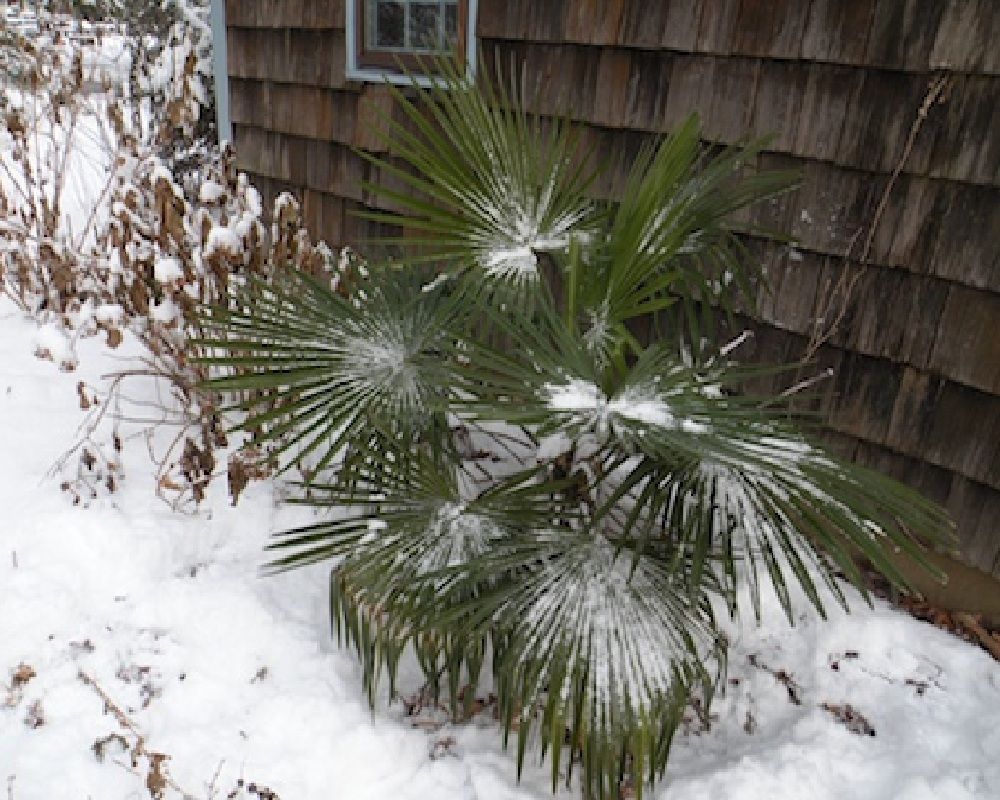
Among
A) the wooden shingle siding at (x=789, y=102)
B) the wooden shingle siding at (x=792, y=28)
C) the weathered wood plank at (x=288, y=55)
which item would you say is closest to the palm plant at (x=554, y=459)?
the wooden shingle siding at (x=789, y=102)

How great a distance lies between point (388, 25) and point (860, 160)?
2.15 meters

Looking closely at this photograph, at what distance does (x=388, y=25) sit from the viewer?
3379 millimetres

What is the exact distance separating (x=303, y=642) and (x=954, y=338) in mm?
1845

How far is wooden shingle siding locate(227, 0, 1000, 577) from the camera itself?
1.92 m

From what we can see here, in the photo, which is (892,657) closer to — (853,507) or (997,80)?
(853,507)

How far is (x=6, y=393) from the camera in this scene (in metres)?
3.01

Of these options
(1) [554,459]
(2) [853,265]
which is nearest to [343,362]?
(1) [554,459]

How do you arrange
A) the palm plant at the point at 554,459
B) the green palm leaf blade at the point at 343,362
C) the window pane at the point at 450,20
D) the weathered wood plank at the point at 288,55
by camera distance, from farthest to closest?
1. the weathered wood plank at the point at 288,55
2. the window pane at the point at 450,20
3. the green palm leaf blade at the point at 343,362
4. the palm plant at the point at 554,459

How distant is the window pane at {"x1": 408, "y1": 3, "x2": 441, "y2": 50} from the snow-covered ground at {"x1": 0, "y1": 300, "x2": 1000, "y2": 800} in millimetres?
2087

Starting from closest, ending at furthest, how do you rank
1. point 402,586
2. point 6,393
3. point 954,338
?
1. point 402,586
2. point 954,338
3. point 6,393

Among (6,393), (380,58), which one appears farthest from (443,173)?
(6,393)

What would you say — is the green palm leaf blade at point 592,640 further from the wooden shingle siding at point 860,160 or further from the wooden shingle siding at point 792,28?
the wooden shingle siding at point 792,28

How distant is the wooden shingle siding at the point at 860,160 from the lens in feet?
A: 6.31

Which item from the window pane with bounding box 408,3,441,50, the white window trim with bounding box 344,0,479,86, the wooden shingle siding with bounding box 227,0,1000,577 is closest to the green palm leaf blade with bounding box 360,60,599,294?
the wooden shingle siding with bounding box 227,0,1000,577
